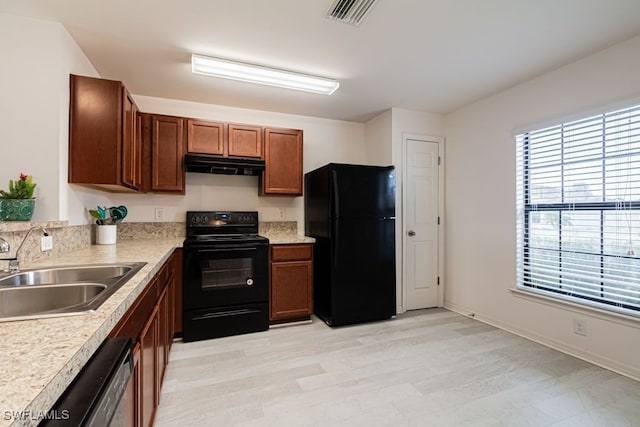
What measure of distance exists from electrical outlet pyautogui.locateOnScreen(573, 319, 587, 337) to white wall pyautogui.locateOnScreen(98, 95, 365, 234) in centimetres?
274

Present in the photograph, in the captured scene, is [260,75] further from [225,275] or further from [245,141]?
[225,275]

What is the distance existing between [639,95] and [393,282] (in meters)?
2.40

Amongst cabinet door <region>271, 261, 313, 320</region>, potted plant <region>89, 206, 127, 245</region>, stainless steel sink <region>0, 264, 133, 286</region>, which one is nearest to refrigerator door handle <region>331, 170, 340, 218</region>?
cabinet door <region>271, 261, 313, 320</region>

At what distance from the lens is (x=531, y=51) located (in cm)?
228

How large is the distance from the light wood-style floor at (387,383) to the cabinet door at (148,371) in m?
0.29

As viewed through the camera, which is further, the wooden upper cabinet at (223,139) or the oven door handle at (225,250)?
the wooden upper cabinet at (223,139)

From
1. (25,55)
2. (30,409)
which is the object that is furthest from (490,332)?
(25,55)

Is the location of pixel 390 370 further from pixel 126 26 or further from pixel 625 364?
pixel 126 26

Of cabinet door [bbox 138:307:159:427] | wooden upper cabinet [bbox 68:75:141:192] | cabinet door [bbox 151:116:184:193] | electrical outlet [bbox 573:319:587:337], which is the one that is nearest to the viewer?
cabinet door [bbox 138:307:159:427]

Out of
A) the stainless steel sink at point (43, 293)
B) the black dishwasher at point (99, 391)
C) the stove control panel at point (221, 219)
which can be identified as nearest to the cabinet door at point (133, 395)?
the black dishwasher at point (99, 391)

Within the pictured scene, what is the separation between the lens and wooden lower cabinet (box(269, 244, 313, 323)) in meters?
3.03

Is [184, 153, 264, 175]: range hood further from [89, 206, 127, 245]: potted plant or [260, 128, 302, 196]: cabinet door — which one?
[89, 206, 127, 245]: potted plant

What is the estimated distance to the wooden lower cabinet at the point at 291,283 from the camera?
9.95 feet

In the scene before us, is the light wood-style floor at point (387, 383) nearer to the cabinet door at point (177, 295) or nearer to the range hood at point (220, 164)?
the cabinet door at point (177, 295)
